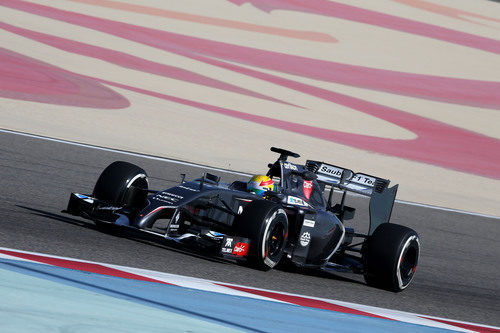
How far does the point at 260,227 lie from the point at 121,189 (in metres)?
1.56

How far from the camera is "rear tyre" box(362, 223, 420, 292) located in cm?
952

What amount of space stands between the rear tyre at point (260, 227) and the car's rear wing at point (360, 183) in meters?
1.53

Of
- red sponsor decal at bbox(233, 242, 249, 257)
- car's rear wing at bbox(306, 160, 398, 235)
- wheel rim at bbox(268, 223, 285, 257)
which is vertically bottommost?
red sponsor decal at bbox(233, 242, 249, 257)

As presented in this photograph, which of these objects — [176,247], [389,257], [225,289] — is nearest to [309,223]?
[389,257]

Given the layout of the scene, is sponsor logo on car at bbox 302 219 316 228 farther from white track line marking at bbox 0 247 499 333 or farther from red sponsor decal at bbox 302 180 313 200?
white track line marking at bbox 0 247 499 333

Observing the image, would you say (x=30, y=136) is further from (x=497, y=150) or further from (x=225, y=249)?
(x=497, y=150)

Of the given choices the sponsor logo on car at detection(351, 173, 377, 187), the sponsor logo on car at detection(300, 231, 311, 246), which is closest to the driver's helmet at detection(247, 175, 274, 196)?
the sponsor logo on car at detection(300, 231, 311, 246)

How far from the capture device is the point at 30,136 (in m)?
16.3

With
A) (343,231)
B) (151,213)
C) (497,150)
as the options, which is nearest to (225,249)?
(151,213)

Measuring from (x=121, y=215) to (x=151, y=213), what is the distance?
0.45 metres

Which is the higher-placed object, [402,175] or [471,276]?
[402,175]

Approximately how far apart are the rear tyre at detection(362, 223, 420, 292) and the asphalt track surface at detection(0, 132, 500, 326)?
5.8 inches

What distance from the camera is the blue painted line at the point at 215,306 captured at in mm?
6238

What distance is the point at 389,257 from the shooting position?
A: 9.52 m
